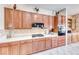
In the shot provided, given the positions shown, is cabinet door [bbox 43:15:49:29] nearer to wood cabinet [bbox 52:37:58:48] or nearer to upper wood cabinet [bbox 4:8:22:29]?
upper wood cabinet [bbox 4:8:22:29]

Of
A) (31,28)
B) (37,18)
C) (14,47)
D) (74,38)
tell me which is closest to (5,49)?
(14,47)

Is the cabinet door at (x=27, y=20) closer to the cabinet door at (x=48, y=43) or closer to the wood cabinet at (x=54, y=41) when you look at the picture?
the cabinet door at (x=48, y=43)

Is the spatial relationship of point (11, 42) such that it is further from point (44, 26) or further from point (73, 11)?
point (73, 11)

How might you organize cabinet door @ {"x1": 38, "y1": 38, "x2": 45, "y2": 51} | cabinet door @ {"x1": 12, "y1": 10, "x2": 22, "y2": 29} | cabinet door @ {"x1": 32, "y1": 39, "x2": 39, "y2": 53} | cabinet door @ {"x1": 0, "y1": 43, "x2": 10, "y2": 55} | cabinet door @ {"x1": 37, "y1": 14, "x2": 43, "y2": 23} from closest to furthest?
cabinet door @ {"x1": 0, "y1": 43, "x2": 10, "y2": 55}
cabinet door @ {"x1": 12, "y1": 10, "x2": 22, "y2": 29}
cabinet door @ {"x1": 37, "y1": 14, "x2": 43, "y2": 23}
cabinet door @ {"x1": 32, "y1": 39, "x2": 39, "y2": 53}
cabinet door @ {"x1": 38, "y1": 38, "x2": 45, "y2": 51}

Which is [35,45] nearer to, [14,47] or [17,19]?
[14,47]

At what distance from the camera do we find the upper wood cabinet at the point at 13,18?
320cm

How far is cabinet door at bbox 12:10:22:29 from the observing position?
336cm

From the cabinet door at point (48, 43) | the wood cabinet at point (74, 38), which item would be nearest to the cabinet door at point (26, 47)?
the cabinet door at point (48, 43)

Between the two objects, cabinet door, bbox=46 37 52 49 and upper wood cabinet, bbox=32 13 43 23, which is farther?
cabinet door, bbox=46 37 52 49

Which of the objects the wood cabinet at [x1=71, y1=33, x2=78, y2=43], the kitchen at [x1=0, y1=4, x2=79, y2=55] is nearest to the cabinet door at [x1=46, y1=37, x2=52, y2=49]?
the kitchen at [x1=0, y1=4, x2=79, y2=55]

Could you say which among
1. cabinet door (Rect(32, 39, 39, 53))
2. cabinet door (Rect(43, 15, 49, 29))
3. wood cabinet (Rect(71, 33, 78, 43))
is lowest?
cabinet door (Rect(32, 39, 39, 53))

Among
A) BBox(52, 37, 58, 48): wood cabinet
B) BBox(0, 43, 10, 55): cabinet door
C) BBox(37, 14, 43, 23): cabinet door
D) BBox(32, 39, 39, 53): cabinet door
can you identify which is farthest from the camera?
BBox(52, 37, 58, 48): wood cabinet

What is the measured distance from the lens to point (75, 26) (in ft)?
10.2

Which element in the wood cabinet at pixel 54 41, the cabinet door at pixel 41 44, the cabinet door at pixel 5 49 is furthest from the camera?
the wood cabinet at pixel 54 41
